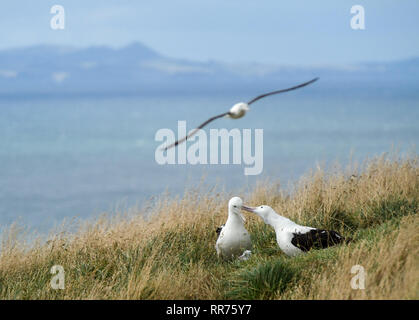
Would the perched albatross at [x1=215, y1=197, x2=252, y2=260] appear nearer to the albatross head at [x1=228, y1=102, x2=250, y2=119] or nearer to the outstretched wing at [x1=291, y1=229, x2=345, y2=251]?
the outstretched wing at [x1=291, y1=229, x2=345, y2=251]

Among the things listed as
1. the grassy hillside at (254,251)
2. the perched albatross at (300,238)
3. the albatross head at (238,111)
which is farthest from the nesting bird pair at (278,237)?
the albatross head at (238,111)

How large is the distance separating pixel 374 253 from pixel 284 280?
32.8 inches

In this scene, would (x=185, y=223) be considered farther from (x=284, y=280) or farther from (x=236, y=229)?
(x=284, y=280)

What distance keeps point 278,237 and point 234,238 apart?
48 centimetres

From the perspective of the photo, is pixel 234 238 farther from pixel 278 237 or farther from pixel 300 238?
pixel 300 238

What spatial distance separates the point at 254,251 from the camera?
22.6 ft

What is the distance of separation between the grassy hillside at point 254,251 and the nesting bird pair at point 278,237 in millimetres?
139

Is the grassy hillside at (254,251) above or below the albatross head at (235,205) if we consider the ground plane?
below

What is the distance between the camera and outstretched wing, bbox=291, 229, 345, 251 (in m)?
6.33

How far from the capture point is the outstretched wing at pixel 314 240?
6.33 m

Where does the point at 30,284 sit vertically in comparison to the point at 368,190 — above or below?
below

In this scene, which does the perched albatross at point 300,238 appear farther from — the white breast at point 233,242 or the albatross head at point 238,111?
the albatross head at point 238,111
